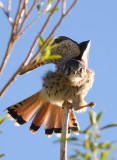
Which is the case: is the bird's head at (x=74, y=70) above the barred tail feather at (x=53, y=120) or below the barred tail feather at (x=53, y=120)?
above

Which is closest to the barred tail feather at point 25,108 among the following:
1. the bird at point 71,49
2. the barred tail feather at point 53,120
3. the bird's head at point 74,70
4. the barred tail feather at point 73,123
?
the barred tail feather at point 53,120

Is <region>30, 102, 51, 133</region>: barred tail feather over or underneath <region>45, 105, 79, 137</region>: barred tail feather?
over

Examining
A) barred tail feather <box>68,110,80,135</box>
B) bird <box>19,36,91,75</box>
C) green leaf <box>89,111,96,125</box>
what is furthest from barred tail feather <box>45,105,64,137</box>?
green leaf <box>89,111,96,125</box>

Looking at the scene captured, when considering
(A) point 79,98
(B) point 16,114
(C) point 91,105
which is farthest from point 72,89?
(B) point 16,114

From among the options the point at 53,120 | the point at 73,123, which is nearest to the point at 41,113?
the point at 53,120

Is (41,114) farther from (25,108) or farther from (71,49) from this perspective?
(71,49)

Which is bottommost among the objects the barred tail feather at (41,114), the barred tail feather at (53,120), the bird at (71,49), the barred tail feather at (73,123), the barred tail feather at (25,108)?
the barred tail feather at (73,123)

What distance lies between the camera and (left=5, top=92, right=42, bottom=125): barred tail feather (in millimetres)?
4695

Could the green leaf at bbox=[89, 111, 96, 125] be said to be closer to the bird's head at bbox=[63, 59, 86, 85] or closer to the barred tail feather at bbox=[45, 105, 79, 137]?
the bird's head at bbox=[63, 59, 86, 85]

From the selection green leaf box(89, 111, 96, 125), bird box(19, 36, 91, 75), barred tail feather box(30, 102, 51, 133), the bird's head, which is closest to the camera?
green leaf box(89, 111, 96, 125)

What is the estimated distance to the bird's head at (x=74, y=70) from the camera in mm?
4086

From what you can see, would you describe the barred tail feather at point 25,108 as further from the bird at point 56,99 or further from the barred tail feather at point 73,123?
the barred tail feather at point 73,123

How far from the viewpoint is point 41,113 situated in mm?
4730

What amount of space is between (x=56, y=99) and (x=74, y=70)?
1.51ft
